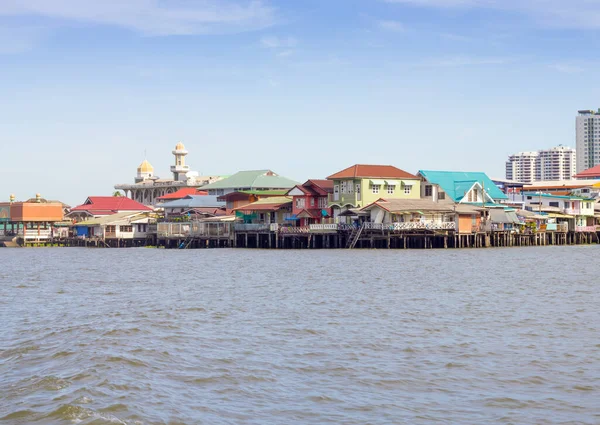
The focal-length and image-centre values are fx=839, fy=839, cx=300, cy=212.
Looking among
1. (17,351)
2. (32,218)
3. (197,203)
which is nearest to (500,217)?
(197,203)

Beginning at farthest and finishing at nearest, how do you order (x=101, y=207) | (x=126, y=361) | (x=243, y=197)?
(x=101, y=207)
(x=243, y=197)
(x=126, y=361)

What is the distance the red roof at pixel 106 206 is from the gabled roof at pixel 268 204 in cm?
2634

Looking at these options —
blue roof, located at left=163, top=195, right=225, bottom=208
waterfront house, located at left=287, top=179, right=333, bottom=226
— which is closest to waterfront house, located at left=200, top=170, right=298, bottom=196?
blue roof, located at left=163, top=195, right=225, bottom=208

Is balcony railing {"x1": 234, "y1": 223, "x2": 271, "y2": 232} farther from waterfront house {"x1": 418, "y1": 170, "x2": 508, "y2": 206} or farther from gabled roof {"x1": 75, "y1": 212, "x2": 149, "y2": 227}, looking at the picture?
gabled roof {"x1": 75, "y1": 212, "x2": 149, "y2": 227}

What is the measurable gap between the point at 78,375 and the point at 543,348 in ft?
33.3

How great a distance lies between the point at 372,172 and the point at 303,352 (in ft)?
170

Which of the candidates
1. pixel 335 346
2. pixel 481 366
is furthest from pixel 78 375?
pixel 481 366

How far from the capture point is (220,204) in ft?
290

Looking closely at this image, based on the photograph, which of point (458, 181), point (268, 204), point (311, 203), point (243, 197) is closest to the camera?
point (311, 203)

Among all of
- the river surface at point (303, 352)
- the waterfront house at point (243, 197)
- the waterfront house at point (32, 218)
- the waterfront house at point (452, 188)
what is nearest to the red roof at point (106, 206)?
the waterfront house at point (32, 218)

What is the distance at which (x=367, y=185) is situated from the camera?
68.7 m

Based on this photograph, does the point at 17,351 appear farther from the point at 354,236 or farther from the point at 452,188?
the point at 452,188

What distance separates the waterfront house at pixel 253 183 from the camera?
8800 cm

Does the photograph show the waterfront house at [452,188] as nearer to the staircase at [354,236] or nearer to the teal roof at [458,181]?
the teal roof at [458,181]
